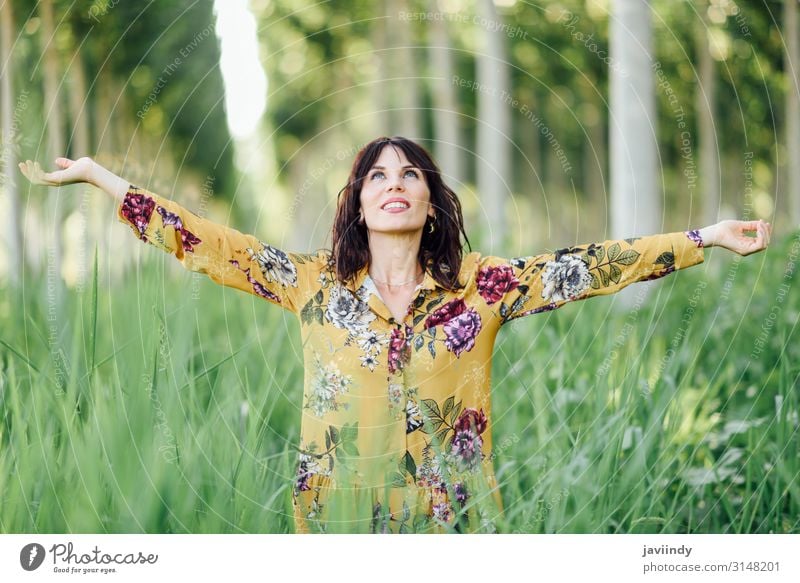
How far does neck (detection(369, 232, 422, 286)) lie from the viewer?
1.72 m

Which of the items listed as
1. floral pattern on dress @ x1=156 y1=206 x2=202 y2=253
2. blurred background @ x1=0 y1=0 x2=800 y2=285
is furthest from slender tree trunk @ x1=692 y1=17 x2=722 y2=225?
floral pattern on dress @ x1=156 y1=206 x2=202 y2=253

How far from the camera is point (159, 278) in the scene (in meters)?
1.75

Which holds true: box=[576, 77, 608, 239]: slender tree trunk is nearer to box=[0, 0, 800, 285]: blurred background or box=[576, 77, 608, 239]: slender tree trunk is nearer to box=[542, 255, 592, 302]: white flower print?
box=[0, 0, 800, 285]: blurred background

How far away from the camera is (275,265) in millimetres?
1665

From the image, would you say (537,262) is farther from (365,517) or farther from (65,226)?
(65,226)

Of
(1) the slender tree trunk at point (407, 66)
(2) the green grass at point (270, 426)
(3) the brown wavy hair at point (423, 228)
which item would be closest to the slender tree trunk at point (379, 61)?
(1) the slender tree trunk at point (407, 66)

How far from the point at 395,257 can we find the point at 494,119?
168 inches

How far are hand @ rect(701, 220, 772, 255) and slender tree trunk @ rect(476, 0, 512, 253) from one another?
248 centimetres

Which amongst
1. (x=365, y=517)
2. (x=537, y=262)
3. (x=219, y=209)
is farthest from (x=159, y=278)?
(x=219, y=209)

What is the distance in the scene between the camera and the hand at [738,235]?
63.6 inches

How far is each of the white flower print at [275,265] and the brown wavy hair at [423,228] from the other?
0.29ft

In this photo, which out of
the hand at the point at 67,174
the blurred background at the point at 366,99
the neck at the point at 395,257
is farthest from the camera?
the blurred background at the point at 366,99

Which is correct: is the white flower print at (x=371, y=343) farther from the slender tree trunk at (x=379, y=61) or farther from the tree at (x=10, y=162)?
the slender tree trunk at (x=379, y=61)

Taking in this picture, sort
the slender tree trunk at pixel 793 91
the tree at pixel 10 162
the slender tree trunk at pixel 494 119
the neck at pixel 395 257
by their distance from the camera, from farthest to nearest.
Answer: the slender tree trunk at pixel 793 91
the slender tree trunk at pixel 494 119
the tree at pixel 10 162
the neck at pixel 395 257
